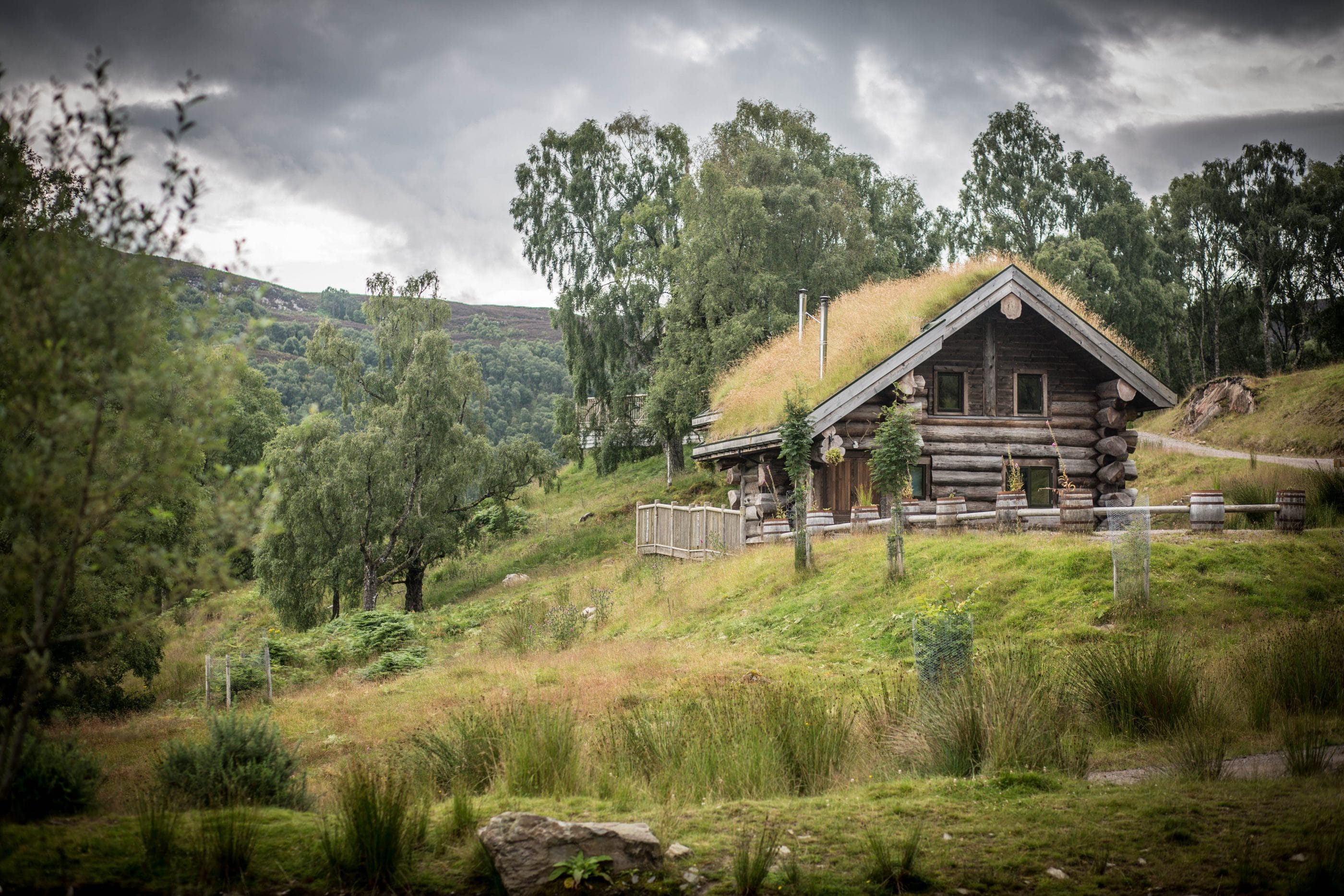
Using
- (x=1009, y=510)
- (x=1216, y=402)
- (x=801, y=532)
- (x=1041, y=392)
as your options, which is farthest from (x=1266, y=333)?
(x=801, y=532)

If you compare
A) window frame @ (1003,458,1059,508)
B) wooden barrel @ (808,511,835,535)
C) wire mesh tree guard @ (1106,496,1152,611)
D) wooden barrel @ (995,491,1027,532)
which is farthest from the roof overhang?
wire mesh tree guard @ (1106,496,1152,611)

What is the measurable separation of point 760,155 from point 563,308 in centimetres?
1185

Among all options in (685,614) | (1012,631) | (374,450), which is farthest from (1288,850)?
(374,450)

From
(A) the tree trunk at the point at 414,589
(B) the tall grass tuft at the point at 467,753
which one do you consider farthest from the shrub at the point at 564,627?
(A) the tree trunk at the point at 414,589

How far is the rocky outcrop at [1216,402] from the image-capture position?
122 feet

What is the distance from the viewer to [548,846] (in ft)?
18.7

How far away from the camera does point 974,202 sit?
49.9 m

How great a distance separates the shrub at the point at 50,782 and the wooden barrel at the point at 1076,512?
50.9 ft

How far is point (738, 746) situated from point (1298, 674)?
19.7 feet

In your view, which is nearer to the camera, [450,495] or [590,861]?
[590,861]

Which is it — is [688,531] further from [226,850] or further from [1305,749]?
[226,850]

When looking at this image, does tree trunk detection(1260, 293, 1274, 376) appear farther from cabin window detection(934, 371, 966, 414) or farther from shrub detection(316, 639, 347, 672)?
shrub detection(316, 639, 347, 672)

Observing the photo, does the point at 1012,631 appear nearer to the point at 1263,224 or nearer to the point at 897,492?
the point at 897,492

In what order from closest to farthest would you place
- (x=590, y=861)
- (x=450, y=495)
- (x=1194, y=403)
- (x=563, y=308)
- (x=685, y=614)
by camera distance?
(x=590, y=861) → (x=685, y=614) → (x=450, y=495) → (x=1194, y=403) → (x=563, y=308)
